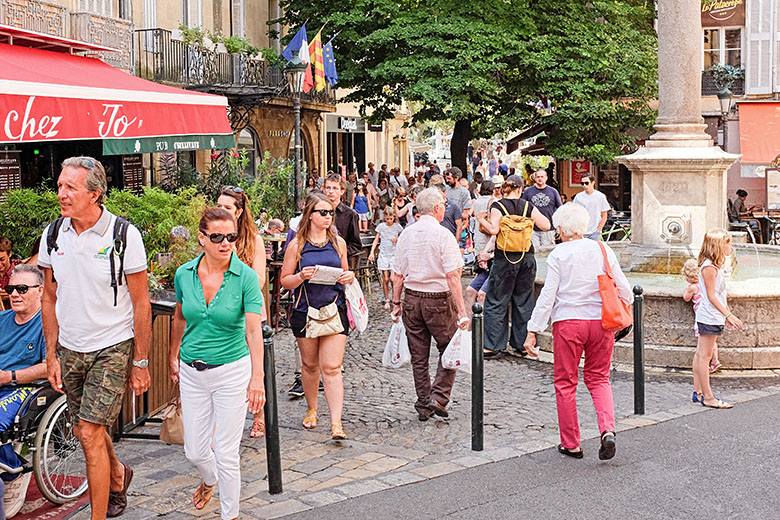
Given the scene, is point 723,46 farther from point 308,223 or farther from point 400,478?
point 400,478

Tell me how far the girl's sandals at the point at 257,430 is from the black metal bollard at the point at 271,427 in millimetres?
1429

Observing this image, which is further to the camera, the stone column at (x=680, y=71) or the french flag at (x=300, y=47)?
the french flag at (x=300, y=47)

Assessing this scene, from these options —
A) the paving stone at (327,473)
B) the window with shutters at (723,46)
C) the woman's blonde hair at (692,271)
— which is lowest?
the paving stone at (327,473)

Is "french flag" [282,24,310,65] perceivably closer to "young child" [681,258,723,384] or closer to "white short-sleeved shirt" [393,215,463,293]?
"young child" [681,258,723,384]

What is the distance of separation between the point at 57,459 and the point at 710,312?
17.2ft

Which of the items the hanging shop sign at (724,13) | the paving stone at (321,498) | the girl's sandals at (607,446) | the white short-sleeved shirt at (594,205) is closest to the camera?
the paving stone at (321,498)

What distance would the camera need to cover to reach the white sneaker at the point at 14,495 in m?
6.23

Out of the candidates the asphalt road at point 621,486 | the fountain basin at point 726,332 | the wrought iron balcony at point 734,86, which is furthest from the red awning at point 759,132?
the asphalt road at point 621,486

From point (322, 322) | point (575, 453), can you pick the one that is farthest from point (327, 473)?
point (575, 453)

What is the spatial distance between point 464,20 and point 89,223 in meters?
18.4

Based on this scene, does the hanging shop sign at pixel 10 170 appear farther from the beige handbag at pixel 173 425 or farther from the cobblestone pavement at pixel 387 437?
the beige handbag at pixel 173 425

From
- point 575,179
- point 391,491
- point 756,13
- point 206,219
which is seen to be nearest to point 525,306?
point 391,491

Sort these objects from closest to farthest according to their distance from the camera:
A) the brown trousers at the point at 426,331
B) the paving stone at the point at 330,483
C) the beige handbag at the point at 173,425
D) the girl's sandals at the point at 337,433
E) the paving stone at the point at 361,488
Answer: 1. the paving stone at the point at 361,488
2. the paving stone at the point at 330,483
3. the beige handbag at the point at 173,425
4. the girl's sandals at the point at 337,433
5. the brown trousers at the point at 426,331

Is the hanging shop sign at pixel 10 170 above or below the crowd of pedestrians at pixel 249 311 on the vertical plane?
above
